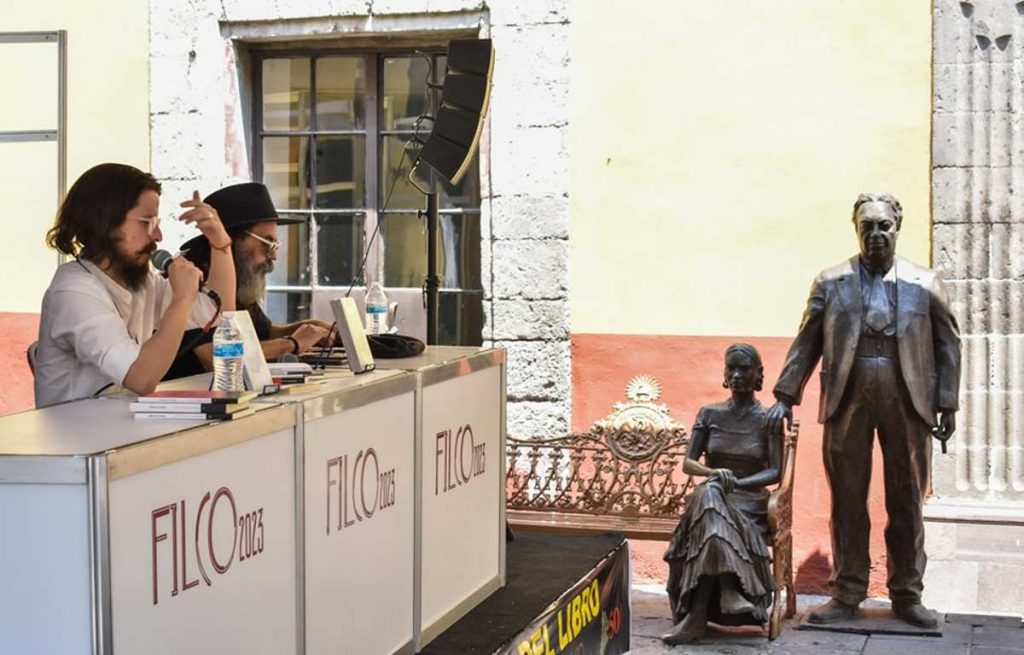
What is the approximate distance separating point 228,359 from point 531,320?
16.4ft

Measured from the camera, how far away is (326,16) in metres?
8.42

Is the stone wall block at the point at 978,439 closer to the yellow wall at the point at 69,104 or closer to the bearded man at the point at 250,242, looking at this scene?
the bearded man at the point at 250,242

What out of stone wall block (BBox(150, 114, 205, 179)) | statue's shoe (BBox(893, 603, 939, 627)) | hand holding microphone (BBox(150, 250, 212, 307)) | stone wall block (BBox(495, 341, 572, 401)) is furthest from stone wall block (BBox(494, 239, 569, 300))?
hand holding microphone (BBox(150, 250, 212, 307))

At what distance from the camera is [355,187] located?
8.77 m

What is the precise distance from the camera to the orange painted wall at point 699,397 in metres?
7.80

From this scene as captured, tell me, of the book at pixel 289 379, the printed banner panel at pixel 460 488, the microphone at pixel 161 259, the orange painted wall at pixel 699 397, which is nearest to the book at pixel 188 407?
the book at pixel 289 379

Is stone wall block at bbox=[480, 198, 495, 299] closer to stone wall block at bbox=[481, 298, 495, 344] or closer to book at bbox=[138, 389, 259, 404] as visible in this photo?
stone wall block at bbox=[481, 298, 495, 344]

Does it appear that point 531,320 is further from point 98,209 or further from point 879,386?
point 98,209

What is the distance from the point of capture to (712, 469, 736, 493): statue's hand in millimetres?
6883

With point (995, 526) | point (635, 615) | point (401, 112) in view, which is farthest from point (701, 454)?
point (401, 112)

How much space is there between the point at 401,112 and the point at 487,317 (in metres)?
1.25

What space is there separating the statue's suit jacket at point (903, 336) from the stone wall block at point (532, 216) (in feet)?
5.24

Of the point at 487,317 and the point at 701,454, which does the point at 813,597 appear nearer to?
the point at 701,454

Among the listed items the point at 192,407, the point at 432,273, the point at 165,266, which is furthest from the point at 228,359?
the point at 432,273
